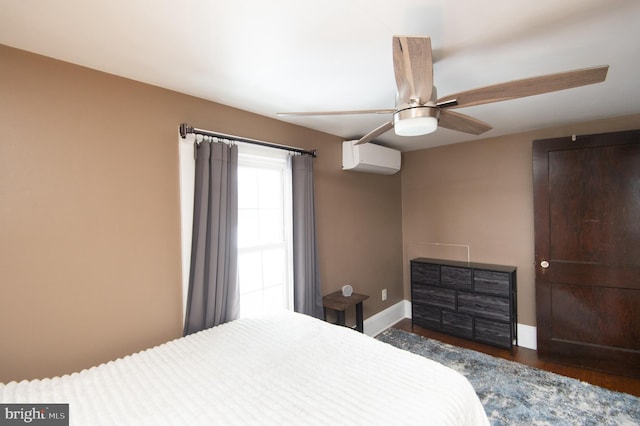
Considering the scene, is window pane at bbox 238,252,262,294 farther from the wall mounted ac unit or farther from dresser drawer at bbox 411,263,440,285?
dresser drawer at bbox 411,263,440,285

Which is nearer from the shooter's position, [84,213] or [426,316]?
[84,213]

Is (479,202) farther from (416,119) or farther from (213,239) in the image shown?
(213,239)

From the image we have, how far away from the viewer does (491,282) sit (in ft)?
9.93

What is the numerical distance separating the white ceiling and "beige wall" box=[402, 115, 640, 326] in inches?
47.3

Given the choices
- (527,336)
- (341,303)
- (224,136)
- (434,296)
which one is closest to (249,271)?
(341,303)

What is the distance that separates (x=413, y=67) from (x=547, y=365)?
3113 mm

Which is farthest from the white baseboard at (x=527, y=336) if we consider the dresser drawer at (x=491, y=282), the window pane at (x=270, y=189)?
the window pane at (x=270, y=189)

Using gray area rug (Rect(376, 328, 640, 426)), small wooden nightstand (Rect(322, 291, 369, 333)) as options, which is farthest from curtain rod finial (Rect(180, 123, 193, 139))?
gray area rug (Rect(376, 328, 640, 426))

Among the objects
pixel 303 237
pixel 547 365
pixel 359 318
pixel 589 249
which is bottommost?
pixel 547 365

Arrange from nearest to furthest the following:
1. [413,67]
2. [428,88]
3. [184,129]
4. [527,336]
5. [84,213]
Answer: [413,67] < [428,88] < [84,213] < [184,129] < [527,336]

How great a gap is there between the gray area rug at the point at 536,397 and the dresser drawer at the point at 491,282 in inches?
25.5

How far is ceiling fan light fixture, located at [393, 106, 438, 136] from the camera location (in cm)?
136

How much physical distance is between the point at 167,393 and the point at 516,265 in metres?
3.53

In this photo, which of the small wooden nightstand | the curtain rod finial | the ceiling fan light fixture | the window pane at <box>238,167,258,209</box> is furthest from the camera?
the small wooden nightstand
